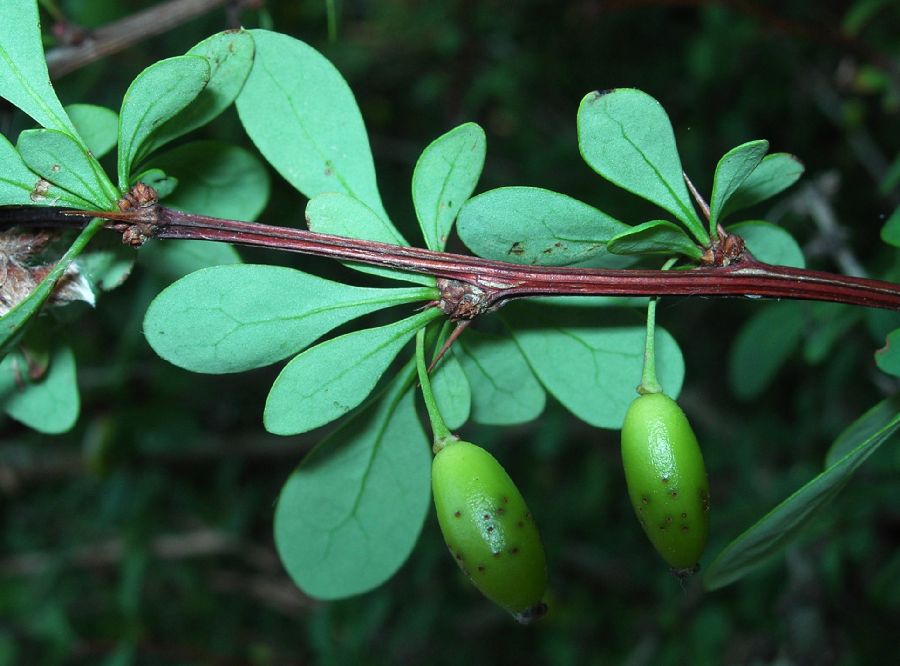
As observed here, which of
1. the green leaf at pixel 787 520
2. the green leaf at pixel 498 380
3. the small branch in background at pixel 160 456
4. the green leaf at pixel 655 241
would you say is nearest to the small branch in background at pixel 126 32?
the green leaf at pixel 498 380

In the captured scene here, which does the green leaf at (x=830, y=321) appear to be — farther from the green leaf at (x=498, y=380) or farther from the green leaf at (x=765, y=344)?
the green leaf at (x=498, y=380)

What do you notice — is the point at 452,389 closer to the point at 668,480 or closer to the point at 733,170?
the point at 668,480

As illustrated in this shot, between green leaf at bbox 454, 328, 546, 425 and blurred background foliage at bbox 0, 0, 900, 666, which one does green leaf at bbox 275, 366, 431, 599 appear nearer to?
green leaf at bbox 454, 328, 546, 425

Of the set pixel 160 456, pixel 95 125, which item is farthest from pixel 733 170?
pixel 160 456

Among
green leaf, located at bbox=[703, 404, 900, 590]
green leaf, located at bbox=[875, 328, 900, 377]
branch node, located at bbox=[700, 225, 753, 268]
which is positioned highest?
branch node, located at bbox=[700, 225, 753, 268]

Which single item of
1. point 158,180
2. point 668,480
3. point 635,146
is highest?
point 158,180

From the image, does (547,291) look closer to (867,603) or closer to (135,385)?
(867,603)

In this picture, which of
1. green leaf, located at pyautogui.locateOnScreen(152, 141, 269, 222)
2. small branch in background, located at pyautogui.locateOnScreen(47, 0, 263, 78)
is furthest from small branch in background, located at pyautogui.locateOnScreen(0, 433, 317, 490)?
green leaf, located at pyautogui.locateOnScreen(152, 141, 269, 222)

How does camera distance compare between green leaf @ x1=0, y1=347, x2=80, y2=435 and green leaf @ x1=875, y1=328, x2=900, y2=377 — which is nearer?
green leaf @ x1=875, y1=328, x2=900, y2=377
